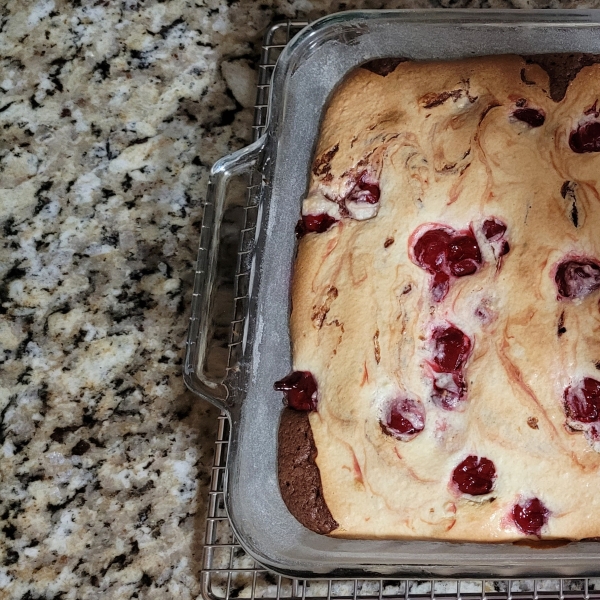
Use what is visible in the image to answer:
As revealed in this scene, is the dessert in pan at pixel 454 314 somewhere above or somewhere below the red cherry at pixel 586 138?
below

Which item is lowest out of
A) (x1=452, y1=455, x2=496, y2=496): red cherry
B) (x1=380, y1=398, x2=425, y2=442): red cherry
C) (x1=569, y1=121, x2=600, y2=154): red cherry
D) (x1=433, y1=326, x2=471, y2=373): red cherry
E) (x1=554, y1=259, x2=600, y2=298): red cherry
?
(x1=452, y1=455, x2=496, y2=496): red cherry

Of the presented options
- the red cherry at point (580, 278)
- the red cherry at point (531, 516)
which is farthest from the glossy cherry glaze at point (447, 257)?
the red cherry at point (531, 516)

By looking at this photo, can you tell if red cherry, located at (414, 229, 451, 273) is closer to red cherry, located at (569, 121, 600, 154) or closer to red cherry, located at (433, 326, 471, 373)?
red cherry, located at (433, 326, 471, 373)

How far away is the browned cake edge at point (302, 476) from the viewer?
1.05 m

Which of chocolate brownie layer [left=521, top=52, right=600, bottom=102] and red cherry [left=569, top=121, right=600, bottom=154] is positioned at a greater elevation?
chocolate brownie layer [left=521, top=52, right=600, bottom=102]

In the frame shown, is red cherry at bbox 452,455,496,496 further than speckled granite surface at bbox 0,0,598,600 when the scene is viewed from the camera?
No

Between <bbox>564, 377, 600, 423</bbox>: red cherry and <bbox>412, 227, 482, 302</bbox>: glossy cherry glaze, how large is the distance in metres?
0.23

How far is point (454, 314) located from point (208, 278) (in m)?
0.39

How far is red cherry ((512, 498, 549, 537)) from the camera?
102 centimetres

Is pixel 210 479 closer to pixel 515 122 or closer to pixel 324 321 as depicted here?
pixel 324 321

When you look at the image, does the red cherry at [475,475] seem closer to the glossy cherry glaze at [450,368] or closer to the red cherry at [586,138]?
the glossy cherry glaze at [450,368]

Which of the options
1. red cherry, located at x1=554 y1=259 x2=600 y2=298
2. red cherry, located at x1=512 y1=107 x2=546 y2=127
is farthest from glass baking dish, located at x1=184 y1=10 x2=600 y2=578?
red cherry, located at x1=554 y1=259 x2=600 y2=298

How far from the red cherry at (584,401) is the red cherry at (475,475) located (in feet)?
0.48

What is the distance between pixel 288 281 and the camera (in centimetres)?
111
